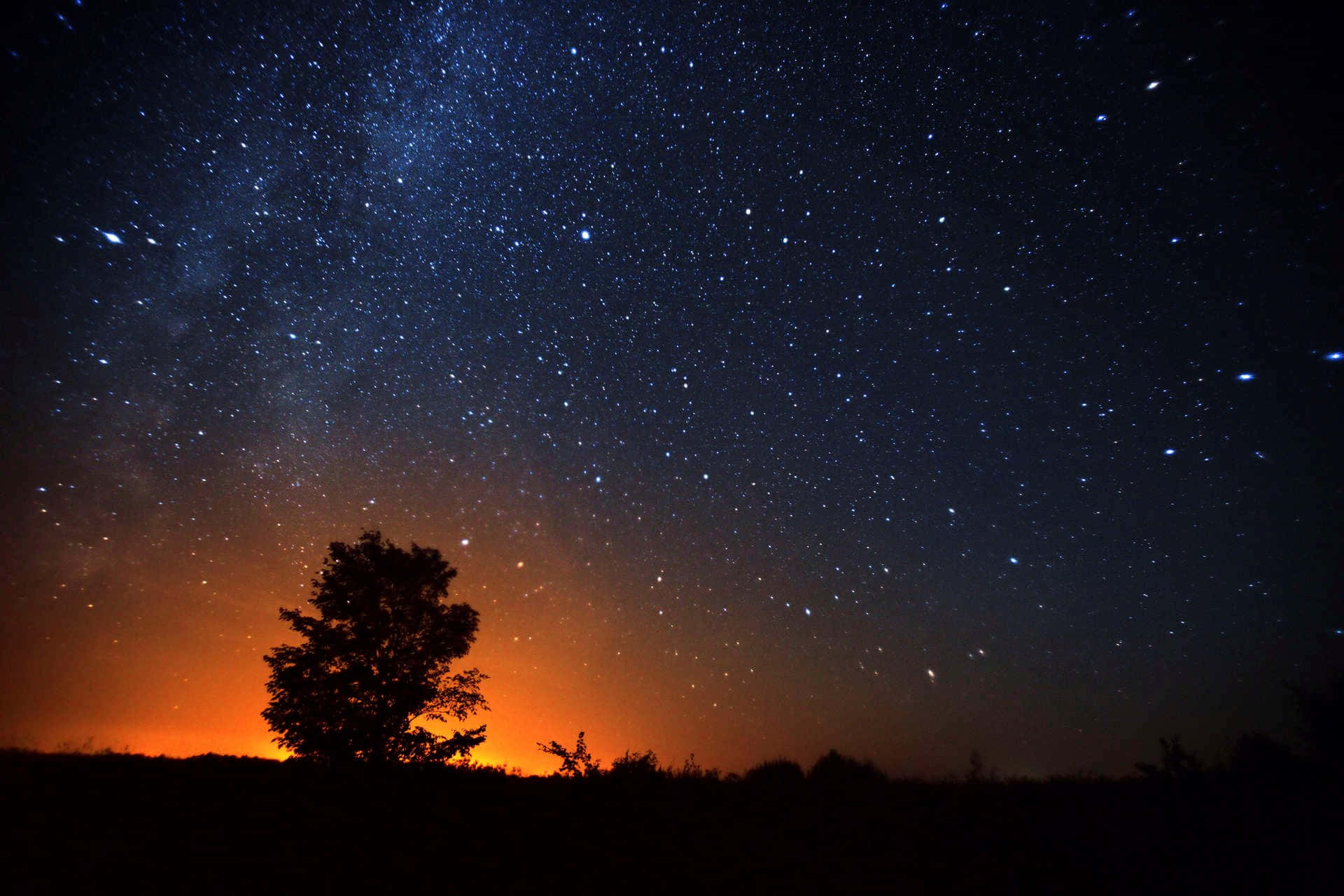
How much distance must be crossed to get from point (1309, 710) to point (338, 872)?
22.8 metres

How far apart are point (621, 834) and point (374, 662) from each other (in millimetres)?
10125

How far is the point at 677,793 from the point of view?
6699mm

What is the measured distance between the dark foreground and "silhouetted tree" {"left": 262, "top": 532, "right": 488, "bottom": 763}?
15.3ft

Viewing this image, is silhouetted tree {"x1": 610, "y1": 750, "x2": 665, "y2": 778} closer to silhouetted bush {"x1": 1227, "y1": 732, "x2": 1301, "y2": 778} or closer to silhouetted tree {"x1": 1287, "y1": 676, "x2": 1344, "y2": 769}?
silhouetted bush {"x1": 1227, "y1": 732, "x2": 1301, "y2": 778}

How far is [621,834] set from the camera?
5.50 metres

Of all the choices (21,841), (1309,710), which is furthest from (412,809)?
(1309,710)

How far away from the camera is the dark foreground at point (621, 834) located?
453 cm

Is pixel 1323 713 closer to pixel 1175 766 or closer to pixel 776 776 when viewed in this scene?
pixel 1175 766

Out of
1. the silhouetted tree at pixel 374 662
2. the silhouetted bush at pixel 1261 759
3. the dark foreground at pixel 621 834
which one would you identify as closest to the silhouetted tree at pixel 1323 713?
the silhouetted bush at pixel 1261 759

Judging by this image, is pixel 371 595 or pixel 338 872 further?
pixel 371 595

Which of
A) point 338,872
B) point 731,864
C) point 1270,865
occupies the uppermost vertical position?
point 338,872

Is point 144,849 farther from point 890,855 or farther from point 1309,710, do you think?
point 1309,710

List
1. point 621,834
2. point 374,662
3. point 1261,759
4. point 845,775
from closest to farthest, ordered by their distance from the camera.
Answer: point 621,834 → point 1261,759 → point 845,775 → point 374,662

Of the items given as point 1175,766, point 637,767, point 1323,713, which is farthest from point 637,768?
point 1323,713
